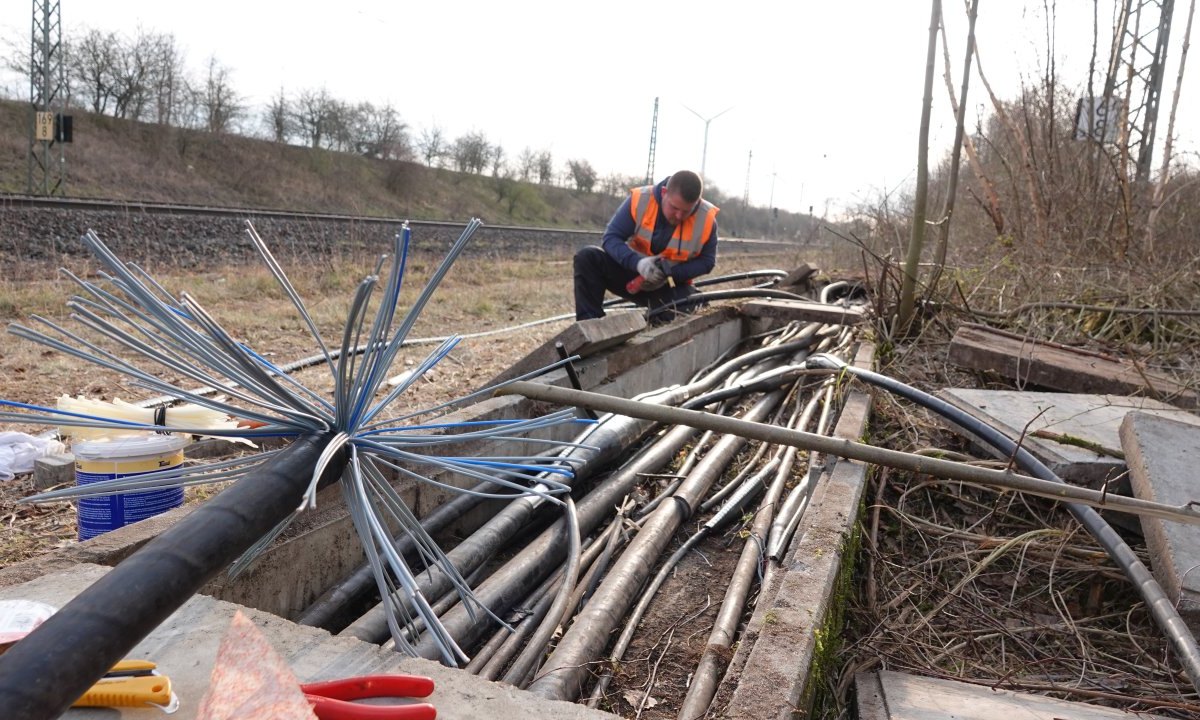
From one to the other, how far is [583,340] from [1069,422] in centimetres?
237

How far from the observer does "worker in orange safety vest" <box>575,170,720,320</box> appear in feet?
21.1

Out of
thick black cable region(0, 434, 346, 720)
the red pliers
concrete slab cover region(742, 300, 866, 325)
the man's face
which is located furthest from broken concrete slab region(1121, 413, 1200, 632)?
the man's face

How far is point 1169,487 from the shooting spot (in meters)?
2.87

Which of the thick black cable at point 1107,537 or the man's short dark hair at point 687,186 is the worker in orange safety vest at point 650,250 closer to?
the man's short dark hair at point 687,186

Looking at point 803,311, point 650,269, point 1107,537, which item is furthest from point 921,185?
point 1107,537

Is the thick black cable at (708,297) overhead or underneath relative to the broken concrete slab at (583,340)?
overhead

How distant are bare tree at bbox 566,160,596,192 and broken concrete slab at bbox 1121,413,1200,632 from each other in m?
52.5

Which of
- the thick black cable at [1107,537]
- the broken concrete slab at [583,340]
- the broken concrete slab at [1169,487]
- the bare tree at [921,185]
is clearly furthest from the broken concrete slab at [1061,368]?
the broken concrete slab at [583,340]

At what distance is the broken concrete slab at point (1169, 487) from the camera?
8.07 feet

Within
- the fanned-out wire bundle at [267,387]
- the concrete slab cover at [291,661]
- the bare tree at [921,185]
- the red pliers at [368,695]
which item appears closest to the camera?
the fanned-out wire bundle at [267,387]

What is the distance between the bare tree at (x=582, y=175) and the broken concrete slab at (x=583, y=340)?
166 ft

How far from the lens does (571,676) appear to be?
7.51 feet

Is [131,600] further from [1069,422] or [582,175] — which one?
[582,175]

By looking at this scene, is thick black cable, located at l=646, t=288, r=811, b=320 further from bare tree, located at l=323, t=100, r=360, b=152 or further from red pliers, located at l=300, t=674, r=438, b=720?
bare tree, located at l=323, t=100, r=360, b=152
